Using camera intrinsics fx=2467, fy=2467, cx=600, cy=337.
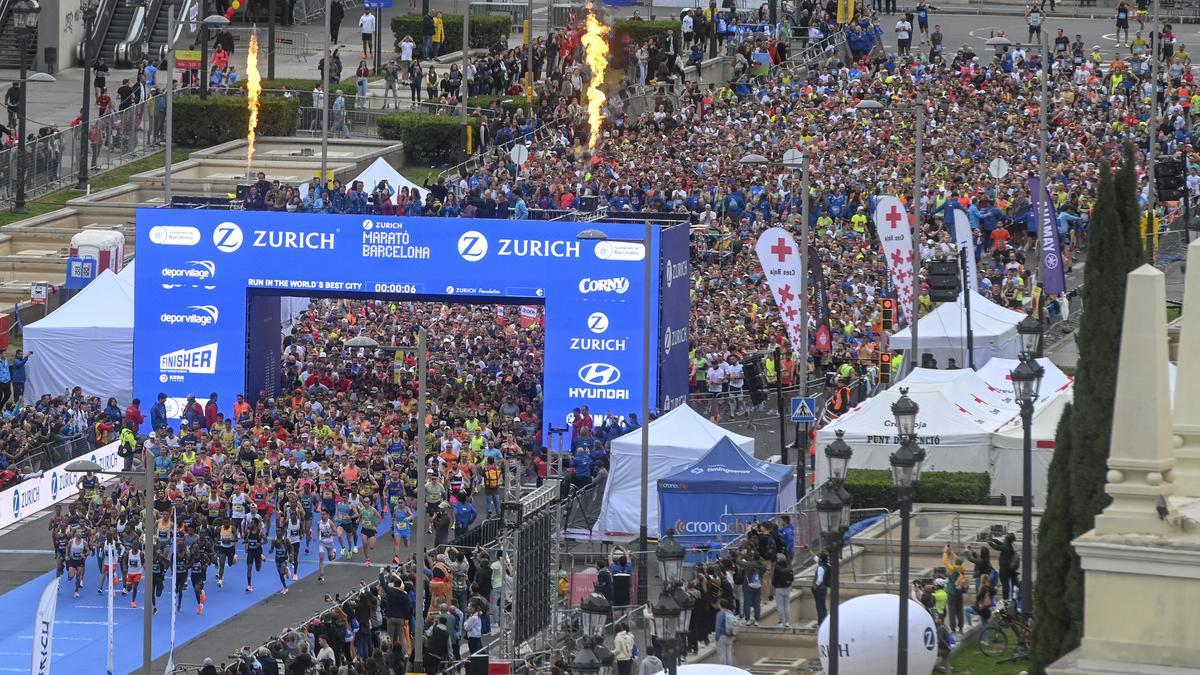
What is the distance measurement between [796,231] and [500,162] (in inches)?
380

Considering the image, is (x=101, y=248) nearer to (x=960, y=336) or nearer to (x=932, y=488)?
(x=960, y=336)

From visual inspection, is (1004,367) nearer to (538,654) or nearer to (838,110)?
(538,654)

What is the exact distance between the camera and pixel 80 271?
55.0 meters

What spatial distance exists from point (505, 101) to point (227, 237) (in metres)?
18.0

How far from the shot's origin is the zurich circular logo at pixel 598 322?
48750 mm

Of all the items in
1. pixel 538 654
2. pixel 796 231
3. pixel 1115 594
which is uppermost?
pixel 796 231

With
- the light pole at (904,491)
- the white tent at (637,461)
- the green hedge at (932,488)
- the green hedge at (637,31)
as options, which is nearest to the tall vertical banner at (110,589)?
A: the white tent at (637,461)

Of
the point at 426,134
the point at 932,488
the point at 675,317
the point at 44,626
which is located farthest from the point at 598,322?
the point at 426,134

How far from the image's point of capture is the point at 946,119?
64250 millimetres

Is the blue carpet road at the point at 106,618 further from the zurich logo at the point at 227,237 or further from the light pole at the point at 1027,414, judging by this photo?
the light pole at the point at 1027,414

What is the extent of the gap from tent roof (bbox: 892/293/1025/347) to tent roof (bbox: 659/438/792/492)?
11.1 meters

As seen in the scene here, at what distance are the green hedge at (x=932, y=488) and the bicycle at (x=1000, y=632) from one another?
809 centimetres

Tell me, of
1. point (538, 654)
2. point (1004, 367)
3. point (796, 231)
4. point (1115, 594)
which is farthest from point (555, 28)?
point (1115, 594)

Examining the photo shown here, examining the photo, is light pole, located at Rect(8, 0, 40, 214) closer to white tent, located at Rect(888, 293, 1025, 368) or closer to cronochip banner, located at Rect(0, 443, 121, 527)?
cronochip banner, located at Rect(0, 443, 121, 527)
